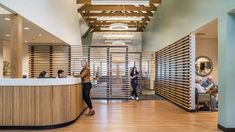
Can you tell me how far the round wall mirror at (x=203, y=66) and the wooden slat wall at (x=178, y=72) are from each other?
1086 millimetres

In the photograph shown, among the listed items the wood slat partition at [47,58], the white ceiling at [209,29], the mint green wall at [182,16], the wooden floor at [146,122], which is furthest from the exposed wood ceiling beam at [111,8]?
the wooden floor at [146,122]

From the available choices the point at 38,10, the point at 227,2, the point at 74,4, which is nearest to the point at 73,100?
the point at 38,10

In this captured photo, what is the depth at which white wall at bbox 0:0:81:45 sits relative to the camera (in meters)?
6.37

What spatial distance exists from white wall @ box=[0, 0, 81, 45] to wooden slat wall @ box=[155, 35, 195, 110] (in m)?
4.51

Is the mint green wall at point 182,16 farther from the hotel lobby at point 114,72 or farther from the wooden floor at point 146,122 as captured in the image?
the wooden floor at point 146,122

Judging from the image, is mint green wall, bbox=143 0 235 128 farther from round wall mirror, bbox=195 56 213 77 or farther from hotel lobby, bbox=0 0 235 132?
round wall mirror, bbox=195 56 213 77

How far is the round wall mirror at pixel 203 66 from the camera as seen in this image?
9.88 meters

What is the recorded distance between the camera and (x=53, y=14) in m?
9.08

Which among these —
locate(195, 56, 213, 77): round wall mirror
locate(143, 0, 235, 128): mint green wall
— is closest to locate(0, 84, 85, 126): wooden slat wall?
locate(143, 0, 235, 128): mint green wall

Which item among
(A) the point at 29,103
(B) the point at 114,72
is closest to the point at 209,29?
(A) the point at 29,103

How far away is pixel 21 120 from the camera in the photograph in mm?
5301

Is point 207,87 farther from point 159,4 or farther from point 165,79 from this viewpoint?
point 159,4

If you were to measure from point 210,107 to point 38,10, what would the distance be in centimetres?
623

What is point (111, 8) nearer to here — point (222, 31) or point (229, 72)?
point (222, 31)
